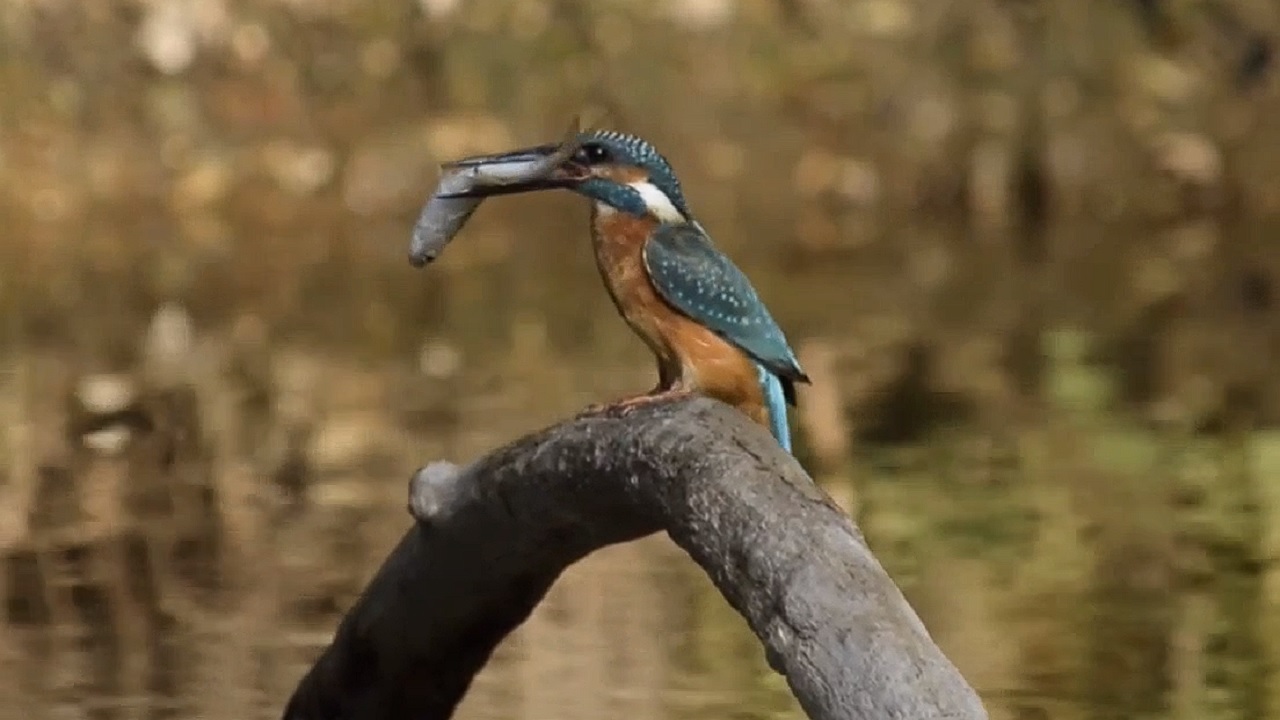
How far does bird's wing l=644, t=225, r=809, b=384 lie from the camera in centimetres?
153

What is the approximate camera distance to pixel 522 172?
5.20 feet

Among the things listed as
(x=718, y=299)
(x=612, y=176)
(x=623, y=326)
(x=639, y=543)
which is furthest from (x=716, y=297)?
(x=623, y=326)

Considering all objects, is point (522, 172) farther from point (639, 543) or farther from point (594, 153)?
point (639, 543)

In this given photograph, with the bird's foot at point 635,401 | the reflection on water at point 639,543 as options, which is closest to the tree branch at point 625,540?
the bird's foot at point 635,401

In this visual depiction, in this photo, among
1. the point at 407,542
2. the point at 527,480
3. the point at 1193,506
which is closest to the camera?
the point at 527,480

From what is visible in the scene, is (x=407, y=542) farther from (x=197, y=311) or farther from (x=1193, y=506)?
(x=197, y=311)

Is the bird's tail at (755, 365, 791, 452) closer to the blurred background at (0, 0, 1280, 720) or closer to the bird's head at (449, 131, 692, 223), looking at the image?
the bird's head at (449, 131, 692, 223)

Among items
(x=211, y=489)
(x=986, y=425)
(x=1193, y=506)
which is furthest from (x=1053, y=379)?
(x=211, y=489)

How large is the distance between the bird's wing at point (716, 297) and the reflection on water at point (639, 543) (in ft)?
2.03

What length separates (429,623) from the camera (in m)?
1.76

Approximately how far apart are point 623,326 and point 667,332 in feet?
9.16

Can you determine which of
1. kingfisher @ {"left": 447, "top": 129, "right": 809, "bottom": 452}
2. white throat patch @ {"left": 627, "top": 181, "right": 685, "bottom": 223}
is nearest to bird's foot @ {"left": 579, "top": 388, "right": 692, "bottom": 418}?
kingfisher @ {"left": 447, "top": 129, "right": 809, "bottom": 452}

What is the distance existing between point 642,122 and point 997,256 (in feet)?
3.28

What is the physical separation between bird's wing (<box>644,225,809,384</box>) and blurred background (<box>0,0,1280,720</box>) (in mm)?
484
